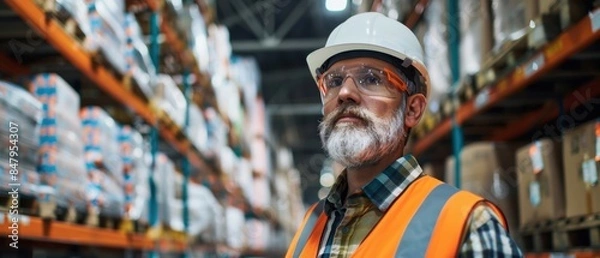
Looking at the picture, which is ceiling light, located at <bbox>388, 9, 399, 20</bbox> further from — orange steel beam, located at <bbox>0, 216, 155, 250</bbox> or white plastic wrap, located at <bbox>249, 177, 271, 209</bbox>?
white plastic wrap, located at <bbox>249, 177, 271, 209</bbox>

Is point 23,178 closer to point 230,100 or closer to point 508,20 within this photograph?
point 508,20

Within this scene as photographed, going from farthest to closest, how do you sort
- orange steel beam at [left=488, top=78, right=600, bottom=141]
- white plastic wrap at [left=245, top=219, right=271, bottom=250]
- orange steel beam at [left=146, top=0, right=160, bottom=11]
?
white plastic wrap at [left=245, top=219, right=271, bottom=250], orange steel beam at [left=146, top=0, right=160, bottom=11], orange steel beam at [left=488, top=78, right=600, bottom=141]

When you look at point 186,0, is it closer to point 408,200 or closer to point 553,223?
point 553,223

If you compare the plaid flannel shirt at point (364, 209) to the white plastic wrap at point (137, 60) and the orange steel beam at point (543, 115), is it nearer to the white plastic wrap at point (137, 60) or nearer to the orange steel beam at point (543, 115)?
the orange steel beam at point (543, 115)

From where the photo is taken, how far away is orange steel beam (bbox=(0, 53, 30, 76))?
13.4 feet

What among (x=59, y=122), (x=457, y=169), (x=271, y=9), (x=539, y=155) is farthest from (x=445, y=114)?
(x=271, y=9)

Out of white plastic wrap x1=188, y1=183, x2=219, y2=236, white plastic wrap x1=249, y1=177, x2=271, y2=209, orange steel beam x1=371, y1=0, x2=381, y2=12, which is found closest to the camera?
white plastic wrap x1=188, y1=183, x2=219, y2=236

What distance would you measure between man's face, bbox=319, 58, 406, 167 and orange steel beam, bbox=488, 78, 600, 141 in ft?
7.54

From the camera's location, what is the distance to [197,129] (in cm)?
704

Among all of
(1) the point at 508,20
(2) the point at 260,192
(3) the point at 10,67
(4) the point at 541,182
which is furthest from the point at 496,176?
(2) the point at 260,192

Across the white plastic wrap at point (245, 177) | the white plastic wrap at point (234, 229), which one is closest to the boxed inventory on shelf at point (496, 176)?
the white plastic wrap at point (234, 229)

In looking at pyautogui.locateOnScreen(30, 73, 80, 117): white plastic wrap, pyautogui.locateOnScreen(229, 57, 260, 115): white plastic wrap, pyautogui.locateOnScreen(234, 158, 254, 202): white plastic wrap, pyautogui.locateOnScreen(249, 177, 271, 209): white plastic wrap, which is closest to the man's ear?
pyautogui.locateOnScreen(30, 73, 80, 117): white plastic wrap

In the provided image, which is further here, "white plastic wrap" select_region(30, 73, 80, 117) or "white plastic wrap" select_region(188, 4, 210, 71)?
"white plastic wrap" select_region(188, 4, 210, 71)

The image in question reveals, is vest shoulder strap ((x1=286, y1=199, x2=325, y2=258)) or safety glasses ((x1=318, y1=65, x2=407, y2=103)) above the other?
safety glasses ((x1=318, y1=65, x2=407, y2=103))
